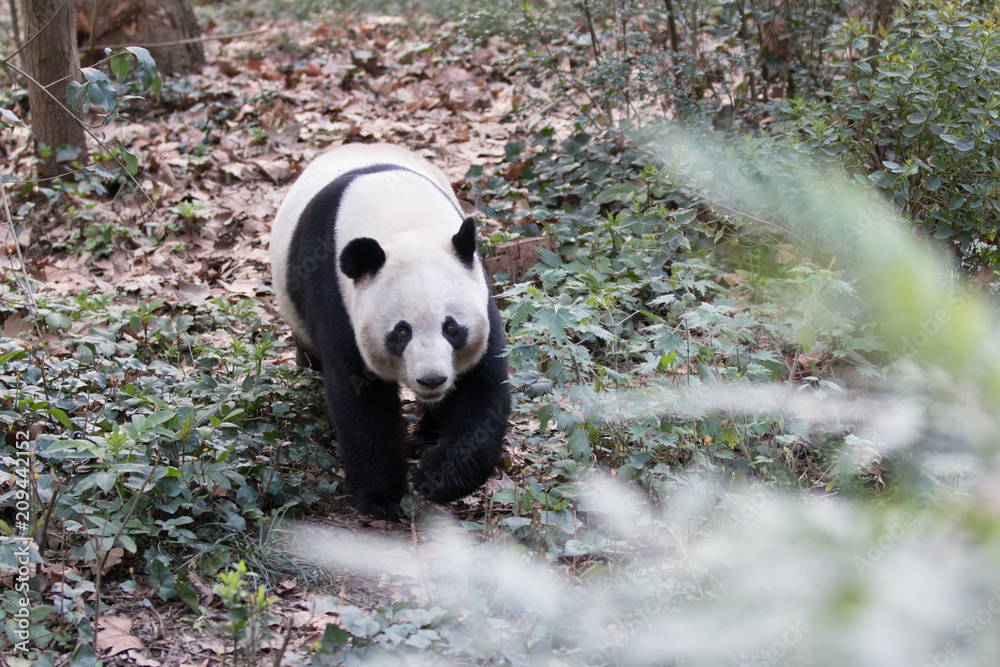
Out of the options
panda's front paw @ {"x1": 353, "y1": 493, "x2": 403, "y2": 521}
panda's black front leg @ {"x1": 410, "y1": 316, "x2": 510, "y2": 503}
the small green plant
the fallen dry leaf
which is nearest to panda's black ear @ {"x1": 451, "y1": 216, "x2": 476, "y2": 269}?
panda's black front leg @ {"x1": 410, "y1": 316, "x2": 510, "y2": 503}

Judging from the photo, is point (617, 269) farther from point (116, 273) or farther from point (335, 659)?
point (116, 273)

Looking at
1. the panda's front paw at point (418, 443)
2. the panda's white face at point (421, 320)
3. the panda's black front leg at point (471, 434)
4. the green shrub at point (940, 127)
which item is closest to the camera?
the panda's white face at point (421, 320)

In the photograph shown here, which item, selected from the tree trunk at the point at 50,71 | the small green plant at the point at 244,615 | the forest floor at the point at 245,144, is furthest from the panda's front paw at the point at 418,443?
the tree trunk at the point at 50,71

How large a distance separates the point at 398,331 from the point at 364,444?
62 cm

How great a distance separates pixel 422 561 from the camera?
320cm

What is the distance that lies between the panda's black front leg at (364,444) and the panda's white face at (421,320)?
0.61 ft

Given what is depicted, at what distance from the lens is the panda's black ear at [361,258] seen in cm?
327

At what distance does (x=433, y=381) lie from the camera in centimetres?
314

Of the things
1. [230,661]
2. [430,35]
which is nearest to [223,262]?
[230,661]


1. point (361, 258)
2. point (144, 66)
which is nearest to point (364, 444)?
point (361, 258)

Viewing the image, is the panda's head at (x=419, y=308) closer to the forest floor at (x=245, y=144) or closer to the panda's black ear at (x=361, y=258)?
the panda's black ear at (x=361, y=258)

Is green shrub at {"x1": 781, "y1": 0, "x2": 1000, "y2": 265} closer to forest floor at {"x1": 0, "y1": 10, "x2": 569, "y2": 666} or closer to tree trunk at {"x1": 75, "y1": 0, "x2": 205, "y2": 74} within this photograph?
forest floor at {"x1": 0, "y1": 10, "x2": 569, "y2": 666}

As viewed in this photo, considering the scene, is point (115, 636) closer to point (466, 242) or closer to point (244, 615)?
point (244, 615)

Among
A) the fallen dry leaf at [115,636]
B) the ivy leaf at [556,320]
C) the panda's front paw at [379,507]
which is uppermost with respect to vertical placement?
the ivy leaf at [556,320]
